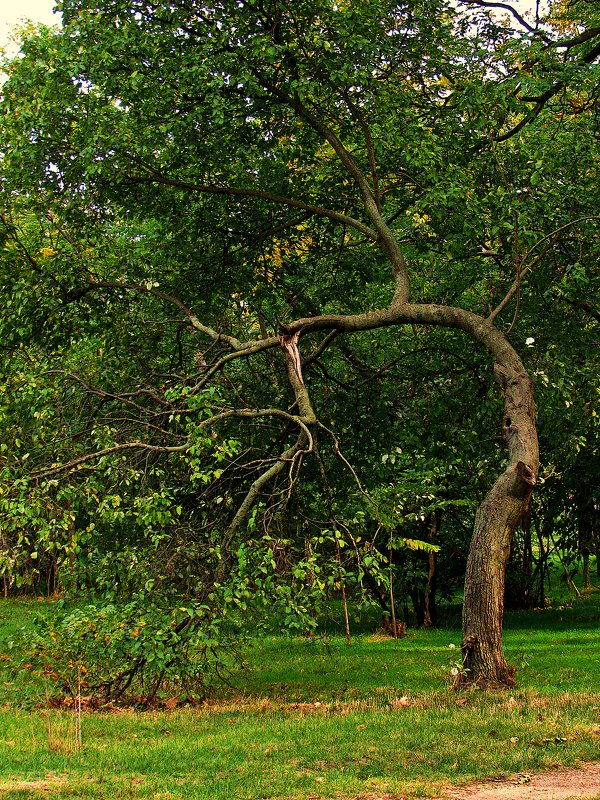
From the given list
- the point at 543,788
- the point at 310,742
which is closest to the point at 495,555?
the point at 310,742

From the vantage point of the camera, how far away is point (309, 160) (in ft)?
50.7

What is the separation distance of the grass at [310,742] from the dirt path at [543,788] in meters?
0.22

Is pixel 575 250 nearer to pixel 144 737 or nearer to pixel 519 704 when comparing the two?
pixel 519 704

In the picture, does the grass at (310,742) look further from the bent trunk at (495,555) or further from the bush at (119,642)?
the bush at (119,642)

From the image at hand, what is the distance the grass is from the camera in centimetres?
740

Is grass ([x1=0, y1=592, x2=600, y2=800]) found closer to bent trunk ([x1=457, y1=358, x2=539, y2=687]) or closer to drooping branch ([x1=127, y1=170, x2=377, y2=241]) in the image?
bent trunk ([x1=457, y1=358, x2=539, y2=687])

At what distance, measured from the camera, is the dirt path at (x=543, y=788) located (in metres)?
6.95

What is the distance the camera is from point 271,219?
51.1 ft

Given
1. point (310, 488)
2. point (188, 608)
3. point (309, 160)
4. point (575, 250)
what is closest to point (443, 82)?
point (309, 160)

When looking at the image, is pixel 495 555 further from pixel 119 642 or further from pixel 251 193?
pixel 251 193

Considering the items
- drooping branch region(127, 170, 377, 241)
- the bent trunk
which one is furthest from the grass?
drooping branch region(127, 170, 377, 241)

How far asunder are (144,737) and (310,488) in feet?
16.3

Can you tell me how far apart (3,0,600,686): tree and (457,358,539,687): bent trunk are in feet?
0.10

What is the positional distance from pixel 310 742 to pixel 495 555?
3.42 metres
